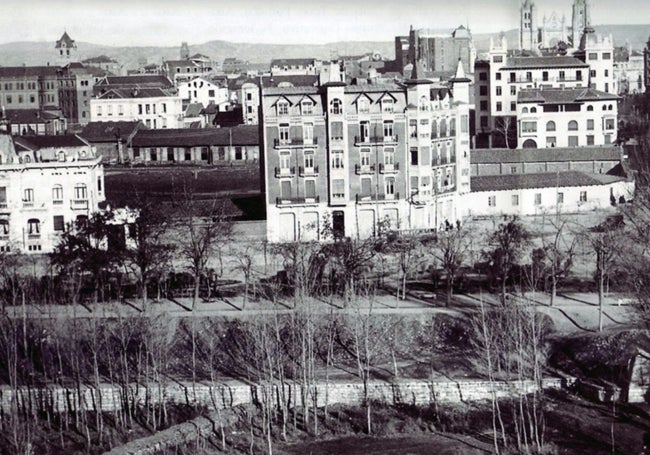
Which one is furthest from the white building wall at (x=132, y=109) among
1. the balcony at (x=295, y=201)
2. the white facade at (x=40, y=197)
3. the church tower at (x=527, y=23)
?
the church tower at (x=527, y=23)

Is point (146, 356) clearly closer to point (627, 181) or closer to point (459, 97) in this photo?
point (459, 97)

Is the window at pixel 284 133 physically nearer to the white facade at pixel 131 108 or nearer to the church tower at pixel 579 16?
the white facade at pixel 131 108

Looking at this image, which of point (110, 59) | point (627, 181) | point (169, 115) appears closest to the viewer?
point (627, 181)

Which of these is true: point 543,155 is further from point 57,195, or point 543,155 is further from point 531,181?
point 57,195

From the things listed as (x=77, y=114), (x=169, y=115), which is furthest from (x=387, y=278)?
(x=77, y=114)

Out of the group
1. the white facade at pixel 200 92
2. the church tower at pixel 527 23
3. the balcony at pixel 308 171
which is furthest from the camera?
the church tower at pixel 527 23

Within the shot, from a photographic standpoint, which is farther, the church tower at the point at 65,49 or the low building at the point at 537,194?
the church tower at the point at 65,49

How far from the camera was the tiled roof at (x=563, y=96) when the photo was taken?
176 ft

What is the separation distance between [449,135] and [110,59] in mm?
63996

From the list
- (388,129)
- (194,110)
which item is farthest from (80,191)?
(194,110)

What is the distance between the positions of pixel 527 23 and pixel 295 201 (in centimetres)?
6668

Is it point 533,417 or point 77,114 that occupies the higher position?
point 77,114

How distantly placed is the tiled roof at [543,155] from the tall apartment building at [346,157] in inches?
349

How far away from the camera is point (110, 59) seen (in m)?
99.4
